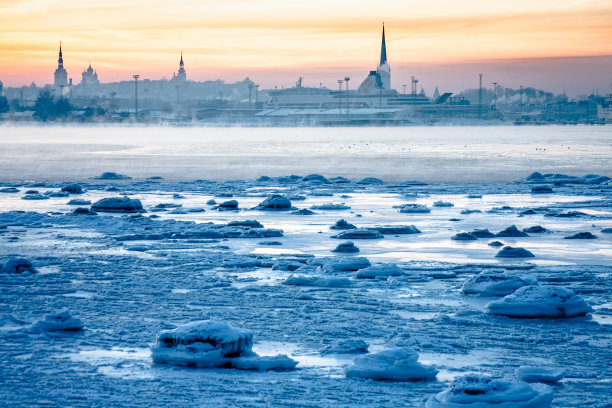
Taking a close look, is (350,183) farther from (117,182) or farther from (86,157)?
(86,157)

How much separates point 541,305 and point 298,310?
2016 mm

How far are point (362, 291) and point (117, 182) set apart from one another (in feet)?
61.1

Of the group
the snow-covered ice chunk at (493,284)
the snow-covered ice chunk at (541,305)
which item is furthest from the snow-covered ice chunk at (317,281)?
the snow-covered ice chunk at (541,305)

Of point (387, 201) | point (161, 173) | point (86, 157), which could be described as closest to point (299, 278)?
point (387, 201)

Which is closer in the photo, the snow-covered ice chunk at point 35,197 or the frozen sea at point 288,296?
the frozen sea at point 288,296

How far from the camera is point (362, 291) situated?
9195mm

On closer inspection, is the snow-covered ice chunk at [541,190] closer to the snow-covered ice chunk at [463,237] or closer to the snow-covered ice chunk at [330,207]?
the snow-covered ice chunk at [330,207]

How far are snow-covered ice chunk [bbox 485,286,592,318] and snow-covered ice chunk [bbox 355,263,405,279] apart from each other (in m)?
2.04

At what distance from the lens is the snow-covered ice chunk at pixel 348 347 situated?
22.2 ft

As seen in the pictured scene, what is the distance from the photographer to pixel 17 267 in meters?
10.4

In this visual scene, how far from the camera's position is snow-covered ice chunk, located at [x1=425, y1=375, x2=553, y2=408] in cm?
506

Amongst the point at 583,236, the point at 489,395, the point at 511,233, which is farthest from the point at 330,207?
the point at 489,395

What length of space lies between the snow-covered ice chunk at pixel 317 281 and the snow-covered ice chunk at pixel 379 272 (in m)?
0.39

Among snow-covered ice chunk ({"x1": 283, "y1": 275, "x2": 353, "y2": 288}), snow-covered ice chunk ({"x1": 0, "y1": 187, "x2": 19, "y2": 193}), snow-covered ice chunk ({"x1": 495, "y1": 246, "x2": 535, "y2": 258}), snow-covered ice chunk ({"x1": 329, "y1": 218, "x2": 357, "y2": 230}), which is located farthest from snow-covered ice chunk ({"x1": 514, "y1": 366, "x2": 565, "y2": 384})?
snow-covered ice chunk ({"x1": 0, "y1": 187, "x2": 19, "y2": 193})
